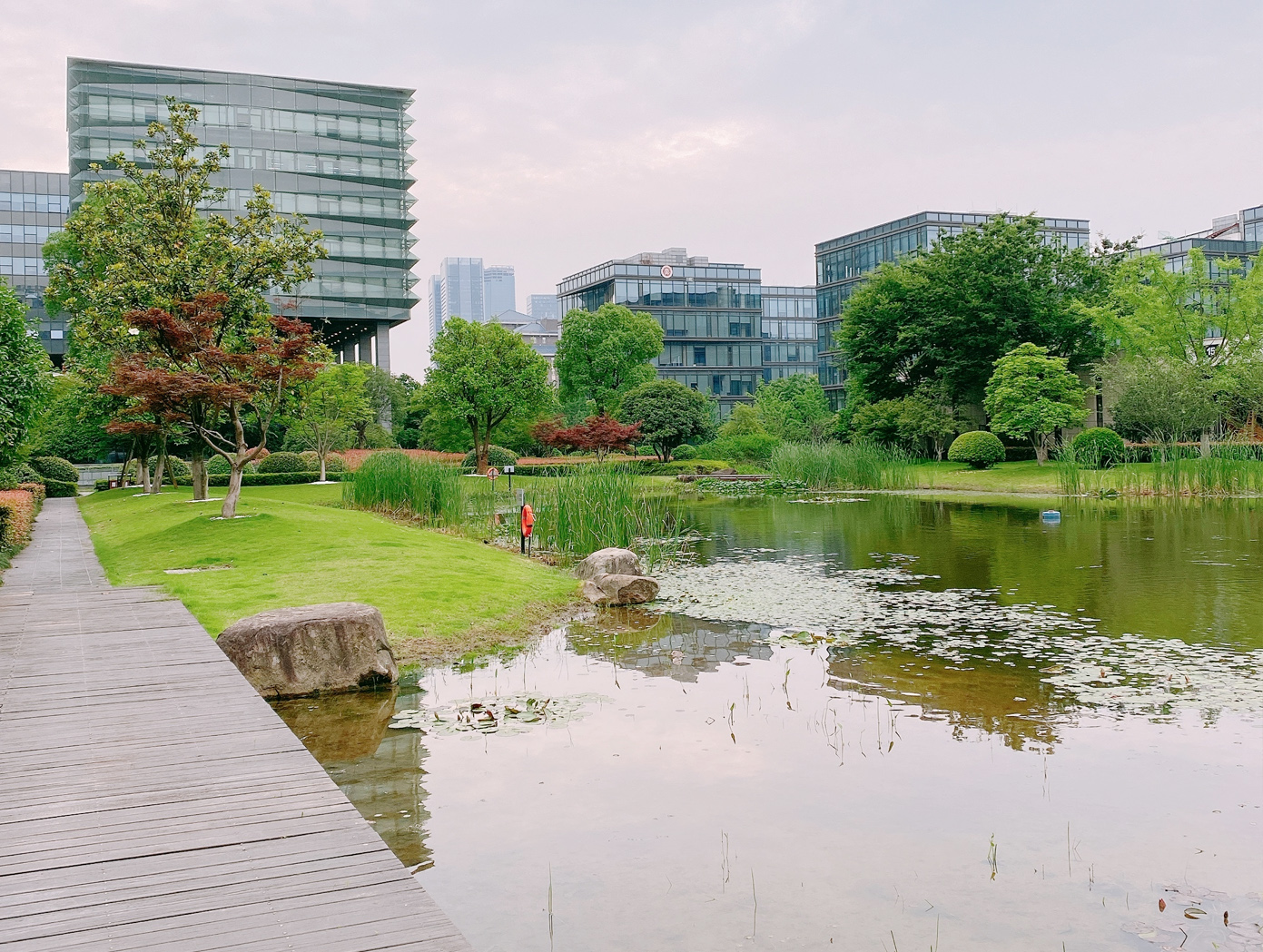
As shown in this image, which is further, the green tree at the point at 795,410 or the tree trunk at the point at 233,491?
the green tree at the point at 795,410

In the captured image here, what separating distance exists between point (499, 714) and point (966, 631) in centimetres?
478

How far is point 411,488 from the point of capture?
811 inches

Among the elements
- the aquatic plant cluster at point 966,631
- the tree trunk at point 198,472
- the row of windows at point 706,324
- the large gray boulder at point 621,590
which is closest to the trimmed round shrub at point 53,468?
the tree trunk at point 198,472

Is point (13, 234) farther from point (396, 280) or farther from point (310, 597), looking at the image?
point (310, 597)

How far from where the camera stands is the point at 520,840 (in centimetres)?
500

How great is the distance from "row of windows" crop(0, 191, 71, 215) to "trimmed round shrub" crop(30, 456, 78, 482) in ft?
141

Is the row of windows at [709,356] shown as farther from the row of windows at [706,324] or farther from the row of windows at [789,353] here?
the row of windows at [789,353]

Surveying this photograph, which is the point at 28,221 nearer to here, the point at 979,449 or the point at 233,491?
the point at 233,491

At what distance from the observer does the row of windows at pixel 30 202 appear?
73.9 m

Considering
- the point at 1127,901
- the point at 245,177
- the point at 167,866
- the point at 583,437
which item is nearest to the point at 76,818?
the point at 167,866

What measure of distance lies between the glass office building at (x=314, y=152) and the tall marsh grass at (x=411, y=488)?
44814 millimetres

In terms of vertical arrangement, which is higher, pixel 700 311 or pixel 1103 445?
pixel 700 311

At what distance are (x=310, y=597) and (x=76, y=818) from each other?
6464mm

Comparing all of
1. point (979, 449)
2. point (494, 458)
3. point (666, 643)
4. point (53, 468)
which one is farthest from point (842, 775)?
point (53, 468)
